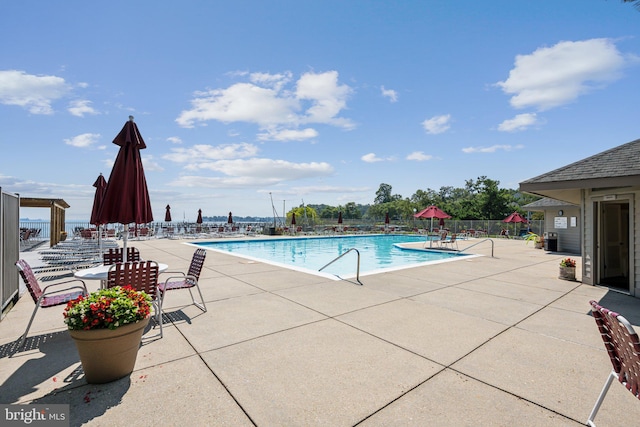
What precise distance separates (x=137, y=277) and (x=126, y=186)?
147 cm

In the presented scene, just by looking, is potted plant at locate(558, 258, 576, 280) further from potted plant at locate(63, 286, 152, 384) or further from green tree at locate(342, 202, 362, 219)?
green tree at locate(342, 202, 362, 219)

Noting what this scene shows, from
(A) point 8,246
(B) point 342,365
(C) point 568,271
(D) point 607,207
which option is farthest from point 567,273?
(A) point 8,246

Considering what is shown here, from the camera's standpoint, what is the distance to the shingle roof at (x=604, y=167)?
5.93 meters

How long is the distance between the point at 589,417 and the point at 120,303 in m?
3.70

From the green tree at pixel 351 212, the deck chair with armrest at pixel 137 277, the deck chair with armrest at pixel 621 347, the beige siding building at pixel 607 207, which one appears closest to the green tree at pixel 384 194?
the green tree at pixel 351 212

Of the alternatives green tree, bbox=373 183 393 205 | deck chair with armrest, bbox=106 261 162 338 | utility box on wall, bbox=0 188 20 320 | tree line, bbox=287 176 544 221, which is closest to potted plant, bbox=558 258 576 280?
deck chair with armrest, bbox=106 261 162 338

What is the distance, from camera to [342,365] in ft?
9.68

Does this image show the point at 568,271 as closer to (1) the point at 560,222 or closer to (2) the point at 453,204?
(1) the point at 560,222

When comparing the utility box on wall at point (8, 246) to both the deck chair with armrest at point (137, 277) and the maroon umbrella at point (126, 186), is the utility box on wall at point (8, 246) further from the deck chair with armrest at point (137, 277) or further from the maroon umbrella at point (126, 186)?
the deck chair with armrest at point (137, 277)

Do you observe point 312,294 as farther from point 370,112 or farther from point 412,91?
point 370,112

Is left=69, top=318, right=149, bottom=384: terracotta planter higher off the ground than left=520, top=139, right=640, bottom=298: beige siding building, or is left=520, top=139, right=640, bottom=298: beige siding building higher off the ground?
left=520, top=139, right=640, bottom=298: beige siding building

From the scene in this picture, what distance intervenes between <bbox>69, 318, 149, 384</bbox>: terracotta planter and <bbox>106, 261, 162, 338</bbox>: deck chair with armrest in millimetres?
990

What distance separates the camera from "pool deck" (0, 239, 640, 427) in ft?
7.32

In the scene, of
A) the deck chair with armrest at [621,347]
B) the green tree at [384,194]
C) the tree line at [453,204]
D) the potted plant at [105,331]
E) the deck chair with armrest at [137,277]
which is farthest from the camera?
the green tree at [384,194]
